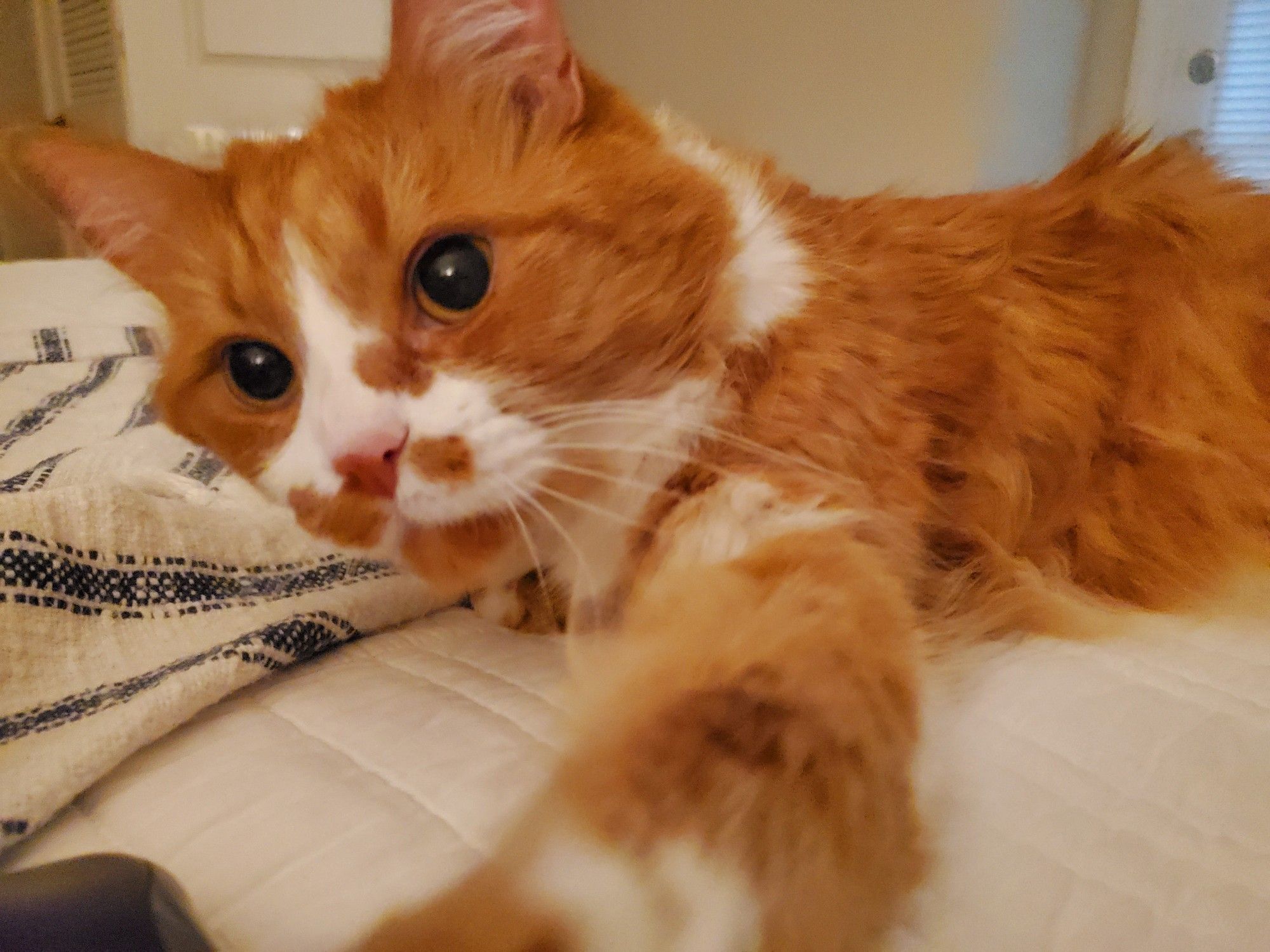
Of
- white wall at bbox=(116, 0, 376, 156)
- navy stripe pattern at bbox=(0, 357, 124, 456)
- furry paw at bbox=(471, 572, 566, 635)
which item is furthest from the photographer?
white wall at bbox=(116, 0, 376, 156)

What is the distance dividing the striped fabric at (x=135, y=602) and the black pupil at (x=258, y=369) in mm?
218

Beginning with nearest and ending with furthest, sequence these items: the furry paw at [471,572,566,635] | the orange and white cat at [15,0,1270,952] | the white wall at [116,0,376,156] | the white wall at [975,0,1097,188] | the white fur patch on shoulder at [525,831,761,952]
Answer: the white fur patch on shoulder at [525,831,761,952] < the orange and white cat at [15,0,1270,952] < the furry paw at [471,572,566,635] < the white wall at [975,0,1097,188] < the white wall at [116,0,376,156]

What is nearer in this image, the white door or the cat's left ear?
the cat's left ear

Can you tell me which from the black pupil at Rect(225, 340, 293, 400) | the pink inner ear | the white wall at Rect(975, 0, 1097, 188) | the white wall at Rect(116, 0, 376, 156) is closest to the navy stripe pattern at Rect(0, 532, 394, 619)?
the black pupil at Rect(225, 340, 293, 400)

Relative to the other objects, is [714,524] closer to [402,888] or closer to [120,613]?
[402,888]

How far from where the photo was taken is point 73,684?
834 mm

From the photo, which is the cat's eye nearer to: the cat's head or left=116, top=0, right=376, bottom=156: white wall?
the cat's head

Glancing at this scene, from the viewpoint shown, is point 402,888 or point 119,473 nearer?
point 402,888

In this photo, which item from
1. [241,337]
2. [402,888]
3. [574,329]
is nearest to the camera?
[402,888]

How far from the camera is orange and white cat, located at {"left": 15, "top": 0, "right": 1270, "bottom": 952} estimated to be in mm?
594

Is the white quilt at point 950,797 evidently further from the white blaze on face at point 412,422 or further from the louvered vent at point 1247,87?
the louvered vent at point 1247,87

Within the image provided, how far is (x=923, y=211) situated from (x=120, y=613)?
1.00m

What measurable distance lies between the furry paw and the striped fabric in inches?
3.6

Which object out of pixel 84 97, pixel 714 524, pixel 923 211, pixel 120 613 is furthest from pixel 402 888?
pixel 84 97
